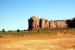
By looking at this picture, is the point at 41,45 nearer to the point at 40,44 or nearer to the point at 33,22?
the point at 40,44

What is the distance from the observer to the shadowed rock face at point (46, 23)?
12575cm

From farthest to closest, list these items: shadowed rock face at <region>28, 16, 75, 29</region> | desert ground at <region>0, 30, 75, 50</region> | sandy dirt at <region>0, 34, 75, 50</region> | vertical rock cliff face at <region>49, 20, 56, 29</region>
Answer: vertical rock cliff face at <region>49, 20, 56, 29</region> < shadowed rock face at <region>28, 16, 75, 29</region> < desert ground at <region>0, 30, 75, 50</region> < sandy dirt at <region>0, 34, 75, 50</region>

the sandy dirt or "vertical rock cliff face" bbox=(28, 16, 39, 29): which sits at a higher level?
"vertical rock cliff face" bbox=(28, 16, 39, 29)

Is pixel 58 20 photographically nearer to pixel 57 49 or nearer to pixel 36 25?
pixel 36 25

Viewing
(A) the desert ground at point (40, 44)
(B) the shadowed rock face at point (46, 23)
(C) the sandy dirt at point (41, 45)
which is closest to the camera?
(C) the sandy dirt at point (41, 45)

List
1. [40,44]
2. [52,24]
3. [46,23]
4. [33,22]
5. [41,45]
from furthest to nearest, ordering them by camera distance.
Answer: [52,24], [46,23], [33,22], [40,44], [41,45]

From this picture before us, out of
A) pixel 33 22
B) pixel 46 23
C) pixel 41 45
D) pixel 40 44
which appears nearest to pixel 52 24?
pixel 46 23

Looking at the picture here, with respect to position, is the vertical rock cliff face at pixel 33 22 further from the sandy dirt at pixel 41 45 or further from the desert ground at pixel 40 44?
the sandy dirt at pixel 41 45

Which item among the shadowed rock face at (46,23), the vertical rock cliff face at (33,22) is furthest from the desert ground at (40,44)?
the shadowed rock face at (46,23)

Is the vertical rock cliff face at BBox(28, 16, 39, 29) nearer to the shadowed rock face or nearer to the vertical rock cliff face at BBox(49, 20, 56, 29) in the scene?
the shadowed rock face

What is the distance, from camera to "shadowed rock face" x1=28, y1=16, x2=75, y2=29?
126m

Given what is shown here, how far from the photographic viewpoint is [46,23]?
13275 cm

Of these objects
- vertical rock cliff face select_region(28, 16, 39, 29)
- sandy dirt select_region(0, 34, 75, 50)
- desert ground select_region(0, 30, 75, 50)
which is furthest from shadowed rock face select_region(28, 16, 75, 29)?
sandy dirt select_region(0, 34, 75, 50)

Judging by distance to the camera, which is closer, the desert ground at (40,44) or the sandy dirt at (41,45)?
the sandy dirt at (41,45)
